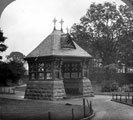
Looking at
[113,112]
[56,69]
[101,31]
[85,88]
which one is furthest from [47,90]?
[101,31]

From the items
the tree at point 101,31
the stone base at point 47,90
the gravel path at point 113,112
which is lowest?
the gravel path at point 113,112

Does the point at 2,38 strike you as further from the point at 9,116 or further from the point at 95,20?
the point at 95,20

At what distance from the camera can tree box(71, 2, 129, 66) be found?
38281mm

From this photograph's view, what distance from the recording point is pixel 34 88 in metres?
23.9

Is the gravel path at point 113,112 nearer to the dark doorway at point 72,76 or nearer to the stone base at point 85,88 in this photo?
the stone base at point 85,88

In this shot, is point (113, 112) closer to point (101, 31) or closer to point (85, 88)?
point (85, 88)

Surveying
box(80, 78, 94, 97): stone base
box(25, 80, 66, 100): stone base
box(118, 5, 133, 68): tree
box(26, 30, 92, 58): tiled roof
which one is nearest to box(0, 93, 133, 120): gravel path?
box(25, 80, 66, 100): stone base

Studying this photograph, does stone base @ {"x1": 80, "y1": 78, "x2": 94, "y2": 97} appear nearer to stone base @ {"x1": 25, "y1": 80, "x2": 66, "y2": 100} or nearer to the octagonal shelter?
the octagonal shelter

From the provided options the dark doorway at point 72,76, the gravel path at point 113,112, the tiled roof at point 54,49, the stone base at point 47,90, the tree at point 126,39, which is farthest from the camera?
the tree at point 126,39

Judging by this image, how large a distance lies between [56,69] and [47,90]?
80.8 inches

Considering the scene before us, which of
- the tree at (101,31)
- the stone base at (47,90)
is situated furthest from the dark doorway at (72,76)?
the tree at (101,31)

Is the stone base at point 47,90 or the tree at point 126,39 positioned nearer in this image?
the stone base at point 47,90

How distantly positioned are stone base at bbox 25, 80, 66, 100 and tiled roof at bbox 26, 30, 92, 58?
8.50 ft

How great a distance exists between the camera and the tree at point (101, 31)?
126 feet
